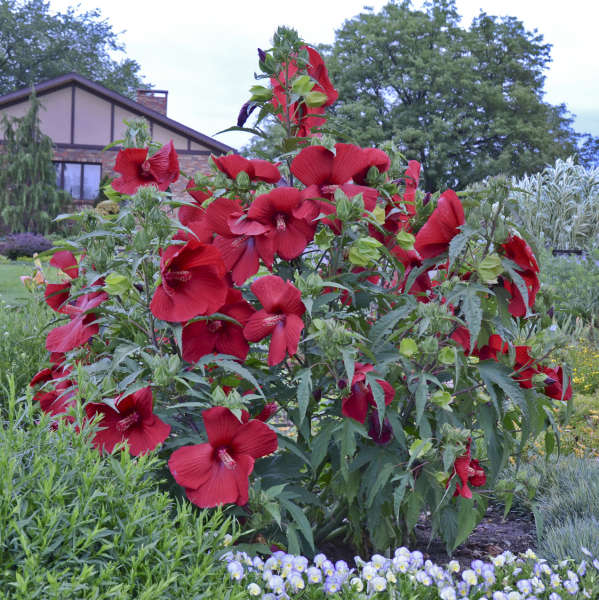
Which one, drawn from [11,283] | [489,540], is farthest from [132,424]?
[11,283]

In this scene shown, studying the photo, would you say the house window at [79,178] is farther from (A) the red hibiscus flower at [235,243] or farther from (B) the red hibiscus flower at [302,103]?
(A) the red hibiscus flower at [235,243]

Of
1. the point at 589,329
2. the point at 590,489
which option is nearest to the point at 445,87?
the point at 589,329

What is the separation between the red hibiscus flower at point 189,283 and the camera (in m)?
1.47

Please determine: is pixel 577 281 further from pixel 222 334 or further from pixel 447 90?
pixel 447 90

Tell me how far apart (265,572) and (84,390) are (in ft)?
1.85

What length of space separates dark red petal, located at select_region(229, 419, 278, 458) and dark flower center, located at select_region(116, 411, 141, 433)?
224 mm

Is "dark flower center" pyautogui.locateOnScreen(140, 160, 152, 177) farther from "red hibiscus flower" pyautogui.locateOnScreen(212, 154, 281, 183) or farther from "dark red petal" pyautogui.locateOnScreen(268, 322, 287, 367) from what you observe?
"dark red petal" pyautogui.locateOnScreen(268, 322, 287, 367)

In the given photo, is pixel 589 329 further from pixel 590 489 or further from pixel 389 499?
pixel 389 499

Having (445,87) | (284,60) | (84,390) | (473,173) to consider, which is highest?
(445,87)

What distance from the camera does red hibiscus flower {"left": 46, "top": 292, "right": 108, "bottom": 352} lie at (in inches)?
63.7

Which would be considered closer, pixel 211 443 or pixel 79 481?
pixel 79 481

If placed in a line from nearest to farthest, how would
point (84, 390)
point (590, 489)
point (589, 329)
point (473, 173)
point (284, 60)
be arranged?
1. point (84, 390)
2. point (284, 60)
3. point (590, 489)
4. point (589, 329)
5. point (473, 173)

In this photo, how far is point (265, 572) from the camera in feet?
4.81

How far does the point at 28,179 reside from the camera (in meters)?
19.3
